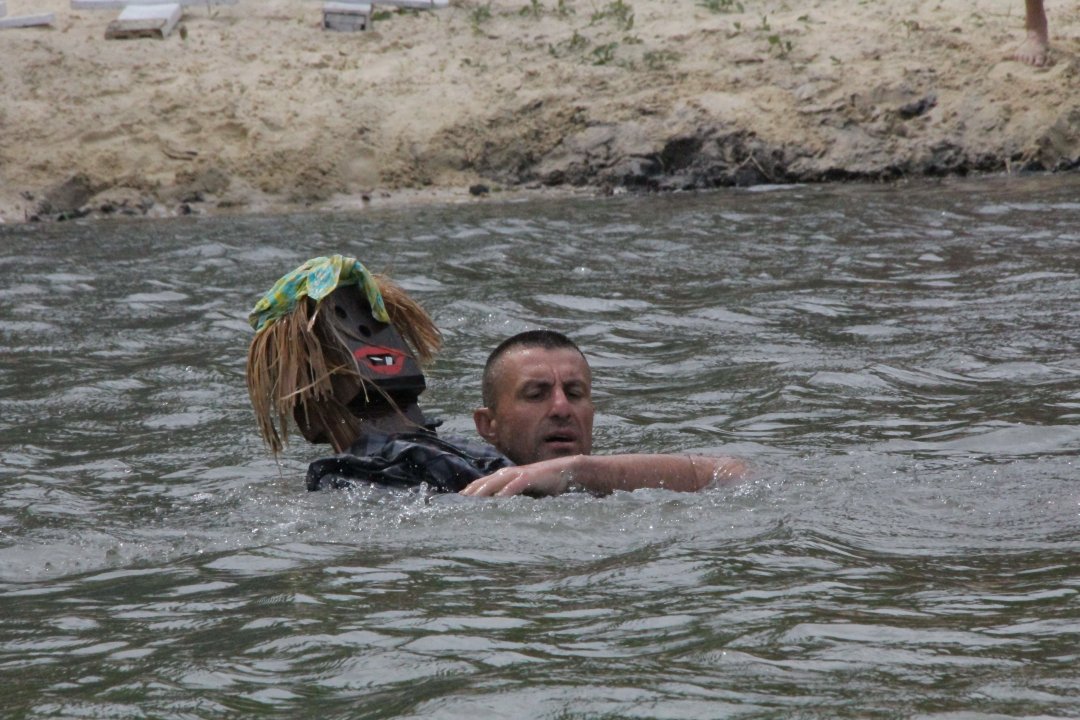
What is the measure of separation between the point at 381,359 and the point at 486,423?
494mm

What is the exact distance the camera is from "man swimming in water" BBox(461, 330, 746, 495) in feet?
18.9

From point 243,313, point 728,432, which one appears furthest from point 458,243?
point 728,432

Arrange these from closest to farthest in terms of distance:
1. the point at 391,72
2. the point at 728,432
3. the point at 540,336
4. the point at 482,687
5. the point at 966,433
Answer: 1. the point at 482,687
2. the point at 540,336
3. the point at 966,433
4. the point at 728,432
5. the point at 391,72

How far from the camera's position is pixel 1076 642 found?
379 cm

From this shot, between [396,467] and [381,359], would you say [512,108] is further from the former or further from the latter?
[396,467]

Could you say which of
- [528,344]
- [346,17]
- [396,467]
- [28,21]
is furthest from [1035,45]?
[396,467]

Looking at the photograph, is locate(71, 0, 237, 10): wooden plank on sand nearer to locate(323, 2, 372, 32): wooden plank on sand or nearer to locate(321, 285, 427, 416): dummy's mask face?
locate(323, 2, 372, 32): wooden plank on sand

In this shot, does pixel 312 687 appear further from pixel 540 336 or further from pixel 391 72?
pixel 391 72

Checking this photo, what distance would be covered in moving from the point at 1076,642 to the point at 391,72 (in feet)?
42.2

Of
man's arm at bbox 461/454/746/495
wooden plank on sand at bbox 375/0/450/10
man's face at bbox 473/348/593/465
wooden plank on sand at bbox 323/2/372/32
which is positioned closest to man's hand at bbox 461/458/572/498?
man's arm at bbox 461/454/746/495

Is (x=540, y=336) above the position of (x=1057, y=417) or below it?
above

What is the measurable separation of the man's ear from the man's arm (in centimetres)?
57

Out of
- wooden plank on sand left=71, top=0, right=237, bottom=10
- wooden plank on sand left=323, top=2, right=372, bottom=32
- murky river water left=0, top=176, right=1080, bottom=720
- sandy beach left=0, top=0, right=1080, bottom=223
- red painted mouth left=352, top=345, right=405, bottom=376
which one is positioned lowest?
murky river water left=0, top=176, right=1080, bottom=720

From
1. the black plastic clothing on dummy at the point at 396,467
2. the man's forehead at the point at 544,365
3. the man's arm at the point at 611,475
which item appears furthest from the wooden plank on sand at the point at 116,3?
the man's arm at the point at 611,475
